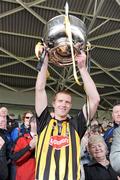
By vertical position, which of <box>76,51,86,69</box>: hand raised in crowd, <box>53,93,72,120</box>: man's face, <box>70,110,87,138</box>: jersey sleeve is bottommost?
<box>70,110,87,138</box>: jersey sleeve

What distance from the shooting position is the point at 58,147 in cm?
293

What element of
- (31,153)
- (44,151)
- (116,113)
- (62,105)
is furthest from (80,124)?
(116,113)

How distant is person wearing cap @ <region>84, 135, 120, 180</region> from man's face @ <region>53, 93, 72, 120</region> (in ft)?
2.72

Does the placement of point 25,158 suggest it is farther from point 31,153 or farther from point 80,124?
point 80,124

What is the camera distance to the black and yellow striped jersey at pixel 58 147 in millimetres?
Result: 2840

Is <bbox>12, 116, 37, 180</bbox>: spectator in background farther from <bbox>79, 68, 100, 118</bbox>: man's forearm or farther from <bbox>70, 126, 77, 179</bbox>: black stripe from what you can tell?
<bbox>79, 68, 100, 118</bbox>: man's forearm

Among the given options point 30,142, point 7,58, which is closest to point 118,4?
point 7,58

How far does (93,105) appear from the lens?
3.01 metres

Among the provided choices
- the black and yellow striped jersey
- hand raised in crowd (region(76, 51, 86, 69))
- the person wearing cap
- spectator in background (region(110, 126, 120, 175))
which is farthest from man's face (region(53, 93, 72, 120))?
the person wearing cap

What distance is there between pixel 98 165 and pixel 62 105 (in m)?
1.04

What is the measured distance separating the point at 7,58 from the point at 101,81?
15.1 feet

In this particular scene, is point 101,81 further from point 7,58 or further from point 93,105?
point 93,105

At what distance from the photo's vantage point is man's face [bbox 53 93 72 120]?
3062 mm

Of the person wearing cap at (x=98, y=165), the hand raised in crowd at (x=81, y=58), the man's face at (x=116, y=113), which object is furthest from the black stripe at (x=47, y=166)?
the man's face at (x=116, y=113)
